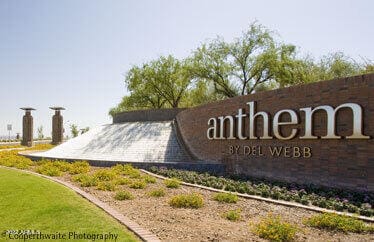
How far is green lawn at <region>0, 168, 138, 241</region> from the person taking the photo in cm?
682

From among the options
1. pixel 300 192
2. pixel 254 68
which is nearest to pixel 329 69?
pixel 254 68

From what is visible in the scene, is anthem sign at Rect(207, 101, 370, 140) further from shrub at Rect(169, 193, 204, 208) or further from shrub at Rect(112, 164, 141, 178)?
shrub at Rect(169, 193, 204, 208)

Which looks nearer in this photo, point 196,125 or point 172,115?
point 196,125

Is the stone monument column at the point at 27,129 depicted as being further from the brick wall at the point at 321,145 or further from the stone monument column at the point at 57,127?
the brick wall at the point at 321,145

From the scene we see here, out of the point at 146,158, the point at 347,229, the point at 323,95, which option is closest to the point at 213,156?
the point at 146,158

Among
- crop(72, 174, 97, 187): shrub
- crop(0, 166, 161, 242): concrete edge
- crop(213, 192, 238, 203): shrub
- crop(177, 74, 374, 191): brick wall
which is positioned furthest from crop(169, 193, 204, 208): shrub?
crop(177, 74, 374, 191): brick wall

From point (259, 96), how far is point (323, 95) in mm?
3382

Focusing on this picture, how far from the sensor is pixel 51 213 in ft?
25.7

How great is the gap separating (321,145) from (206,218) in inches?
225

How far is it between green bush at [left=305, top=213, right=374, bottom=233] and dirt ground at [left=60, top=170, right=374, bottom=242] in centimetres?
21

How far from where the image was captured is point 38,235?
21.4 ft

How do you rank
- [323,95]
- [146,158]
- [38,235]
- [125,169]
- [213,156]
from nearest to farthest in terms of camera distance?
[38,235] < [323,95] < [125,169] < [213,156] < [146,158]

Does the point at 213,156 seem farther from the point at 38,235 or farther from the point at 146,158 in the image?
the point at 38,235

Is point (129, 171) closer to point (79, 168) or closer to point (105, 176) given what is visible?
point (105, 176)
